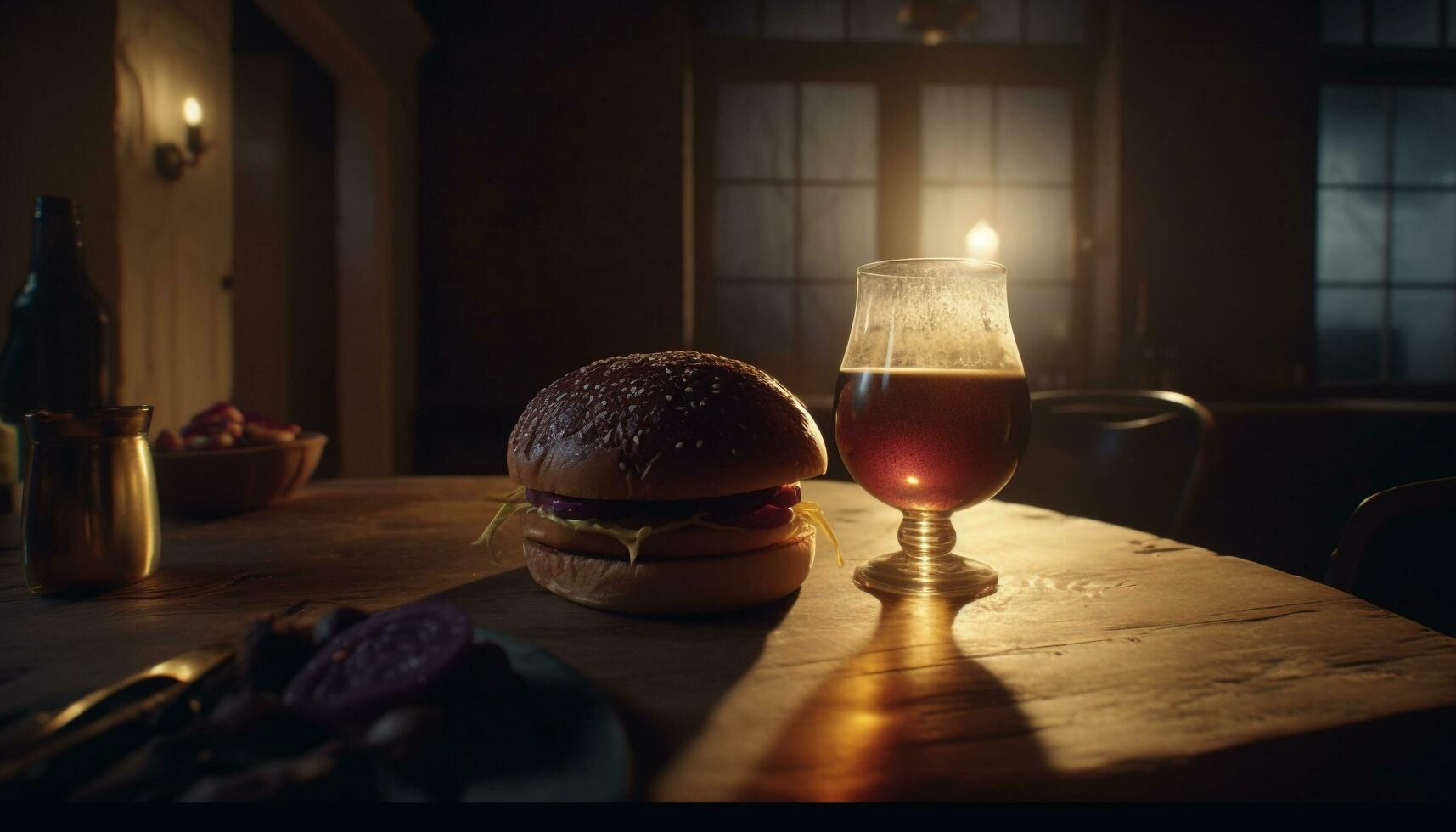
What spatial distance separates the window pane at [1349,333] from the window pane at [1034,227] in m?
1.44

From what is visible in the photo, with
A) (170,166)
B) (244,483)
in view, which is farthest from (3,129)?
(244,483)

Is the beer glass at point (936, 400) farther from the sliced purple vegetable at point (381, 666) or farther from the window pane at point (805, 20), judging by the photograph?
the window pane at point (805, 20)

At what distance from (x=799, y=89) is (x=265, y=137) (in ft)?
9.98

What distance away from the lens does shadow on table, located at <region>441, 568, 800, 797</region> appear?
1.60 feet

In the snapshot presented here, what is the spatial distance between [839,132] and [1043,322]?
61.5 inches

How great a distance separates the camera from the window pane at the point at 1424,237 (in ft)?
13.7

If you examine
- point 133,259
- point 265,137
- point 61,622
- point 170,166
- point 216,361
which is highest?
point 265,137

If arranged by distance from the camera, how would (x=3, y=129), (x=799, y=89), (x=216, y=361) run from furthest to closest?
1. (x=799, y=89)
2. (x=216, y=361)
3. (x=3, y=129)

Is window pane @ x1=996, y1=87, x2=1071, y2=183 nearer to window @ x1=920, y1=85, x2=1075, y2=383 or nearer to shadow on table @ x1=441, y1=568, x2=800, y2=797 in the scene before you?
window @ x1=920, y1=85, x2=1075, y2=383

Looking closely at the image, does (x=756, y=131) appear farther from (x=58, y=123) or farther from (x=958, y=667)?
(x=958, y=667)

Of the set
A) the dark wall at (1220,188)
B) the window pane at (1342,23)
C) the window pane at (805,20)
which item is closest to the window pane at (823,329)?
the window pane at (805,20)

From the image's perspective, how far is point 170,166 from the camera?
7.63ft

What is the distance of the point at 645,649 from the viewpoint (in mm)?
646

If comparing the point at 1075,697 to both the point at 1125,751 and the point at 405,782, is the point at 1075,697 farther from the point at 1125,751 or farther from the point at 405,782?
the point at 405,782
